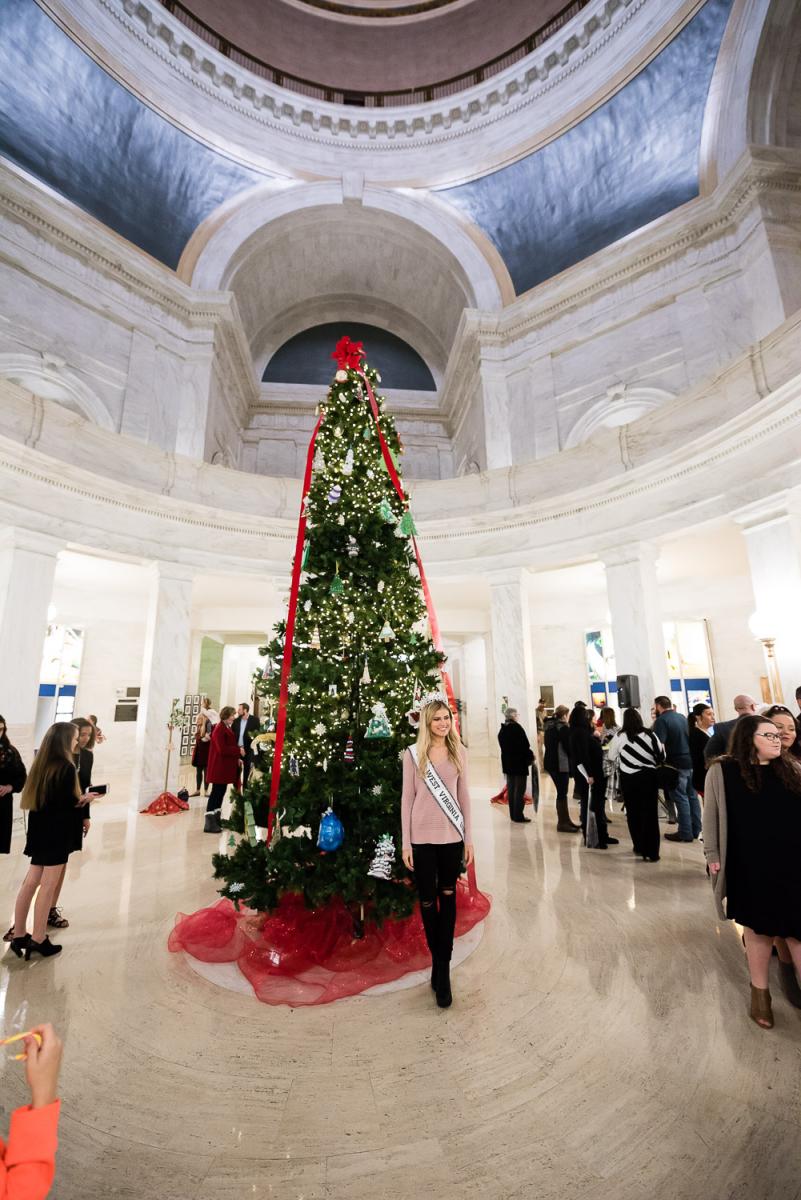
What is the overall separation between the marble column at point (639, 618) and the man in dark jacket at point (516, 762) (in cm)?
269

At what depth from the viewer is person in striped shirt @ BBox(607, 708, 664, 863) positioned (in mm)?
5418

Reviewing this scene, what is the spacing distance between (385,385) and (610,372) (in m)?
9.16

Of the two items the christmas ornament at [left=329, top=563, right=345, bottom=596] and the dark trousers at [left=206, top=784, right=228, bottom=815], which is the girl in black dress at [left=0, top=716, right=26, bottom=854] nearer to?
the christmas ornament at [left=329, top=563, right=345, bottom=596]

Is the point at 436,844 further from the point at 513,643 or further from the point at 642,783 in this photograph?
the point at 513,643

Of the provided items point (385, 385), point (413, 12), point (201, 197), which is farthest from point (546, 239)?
point (413, 12)

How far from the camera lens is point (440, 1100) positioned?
2.15m

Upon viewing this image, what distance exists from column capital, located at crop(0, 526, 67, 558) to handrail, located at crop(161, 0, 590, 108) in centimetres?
1581

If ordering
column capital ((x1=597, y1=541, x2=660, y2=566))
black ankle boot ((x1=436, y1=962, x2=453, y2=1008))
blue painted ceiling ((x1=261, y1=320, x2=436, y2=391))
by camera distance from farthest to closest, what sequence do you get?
blue painted ceiling ((x1=261, y1=320, x2=436, y2=391)) < column capital ((x1=597, y1=541, x2=660, y2=566)) < black ankle boot ((x1=436, y1=962, x2=453, y2=1008))

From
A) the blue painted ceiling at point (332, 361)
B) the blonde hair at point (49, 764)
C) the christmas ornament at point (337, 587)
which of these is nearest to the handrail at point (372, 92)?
the blue painted ceiling at point (332, 361)

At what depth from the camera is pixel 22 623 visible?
8055 millimetres

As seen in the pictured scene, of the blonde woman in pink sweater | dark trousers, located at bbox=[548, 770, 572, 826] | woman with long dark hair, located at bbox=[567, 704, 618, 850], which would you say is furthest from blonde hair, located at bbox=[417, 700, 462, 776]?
dark trousers, located at bbox=[548, 770, 572, 826]

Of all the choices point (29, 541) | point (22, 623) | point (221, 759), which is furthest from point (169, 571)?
point (221, 759)

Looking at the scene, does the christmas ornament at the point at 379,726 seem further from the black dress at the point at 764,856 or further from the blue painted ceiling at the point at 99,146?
the blue painted ceiling at the point at 99,146

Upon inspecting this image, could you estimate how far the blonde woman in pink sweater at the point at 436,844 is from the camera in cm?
292
